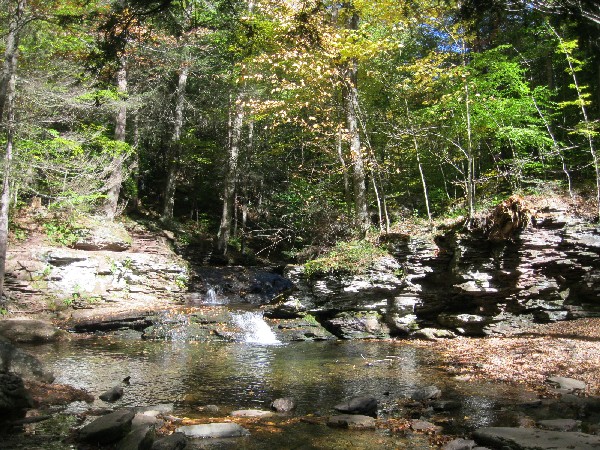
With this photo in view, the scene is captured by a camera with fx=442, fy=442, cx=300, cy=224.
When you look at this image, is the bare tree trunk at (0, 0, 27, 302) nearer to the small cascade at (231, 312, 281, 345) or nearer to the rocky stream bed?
the rocky stream bed

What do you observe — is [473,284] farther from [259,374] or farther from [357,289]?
[259,374]

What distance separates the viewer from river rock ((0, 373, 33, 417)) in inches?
218

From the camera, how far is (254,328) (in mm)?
13250

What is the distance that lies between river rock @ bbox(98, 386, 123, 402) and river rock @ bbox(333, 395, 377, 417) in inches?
132

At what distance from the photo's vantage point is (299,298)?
13.9m

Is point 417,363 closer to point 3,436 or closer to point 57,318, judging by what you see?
point 3,436

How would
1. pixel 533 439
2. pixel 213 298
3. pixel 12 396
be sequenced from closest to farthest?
pixel 533 439, pixel 12 396, pixel 213 298

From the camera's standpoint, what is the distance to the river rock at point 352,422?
218 inches

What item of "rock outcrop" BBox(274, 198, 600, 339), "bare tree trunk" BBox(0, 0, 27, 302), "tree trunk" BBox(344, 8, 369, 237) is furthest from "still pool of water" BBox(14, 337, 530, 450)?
"tree trunk" BBox(344, 8, 369, 237)

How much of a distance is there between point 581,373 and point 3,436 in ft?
27.7

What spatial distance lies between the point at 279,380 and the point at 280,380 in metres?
0.02

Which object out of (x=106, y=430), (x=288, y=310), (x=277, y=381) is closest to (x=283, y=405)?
(x=277, y=381)

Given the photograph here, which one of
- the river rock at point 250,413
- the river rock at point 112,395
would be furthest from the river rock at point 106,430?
the river rock at point 112,395

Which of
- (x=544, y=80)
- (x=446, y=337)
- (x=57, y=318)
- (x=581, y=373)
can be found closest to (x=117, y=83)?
(x=57, y=318)
